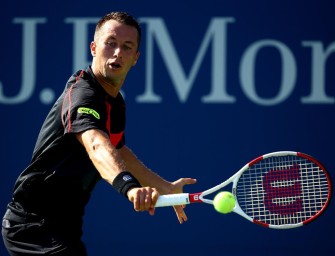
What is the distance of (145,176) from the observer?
500cm

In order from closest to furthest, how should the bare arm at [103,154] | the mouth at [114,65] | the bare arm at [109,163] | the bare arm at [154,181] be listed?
the bare arm at [109,163], the bare arm at [103,154], the mouth at [114,65], the bare arm at [154,181]

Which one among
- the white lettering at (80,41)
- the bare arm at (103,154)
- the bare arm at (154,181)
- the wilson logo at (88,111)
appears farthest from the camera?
the white lettering at (80,41)

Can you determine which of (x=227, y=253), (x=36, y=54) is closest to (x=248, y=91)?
(x=227, y=253)

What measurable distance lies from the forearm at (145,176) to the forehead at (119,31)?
29.5 inches

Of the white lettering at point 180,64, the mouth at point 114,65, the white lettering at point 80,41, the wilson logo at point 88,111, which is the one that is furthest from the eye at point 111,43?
the white lettering at point 80,41

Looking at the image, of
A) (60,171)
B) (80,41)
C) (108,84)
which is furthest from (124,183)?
(80,41)

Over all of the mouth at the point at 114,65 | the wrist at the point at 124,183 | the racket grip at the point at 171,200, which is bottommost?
the racket grip at the point at 171,200

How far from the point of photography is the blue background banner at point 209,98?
295 inches

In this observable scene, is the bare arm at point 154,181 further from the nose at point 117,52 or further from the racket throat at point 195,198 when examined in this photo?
the nose at point 117,52

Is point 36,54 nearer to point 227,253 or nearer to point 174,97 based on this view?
point 174,97

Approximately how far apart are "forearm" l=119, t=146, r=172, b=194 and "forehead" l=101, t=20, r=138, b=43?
75 cm

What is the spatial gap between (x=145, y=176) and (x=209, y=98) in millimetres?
2686

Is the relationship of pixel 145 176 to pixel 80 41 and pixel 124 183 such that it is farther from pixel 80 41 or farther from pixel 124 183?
pixel 80 41

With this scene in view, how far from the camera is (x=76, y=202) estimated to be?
4.43m
